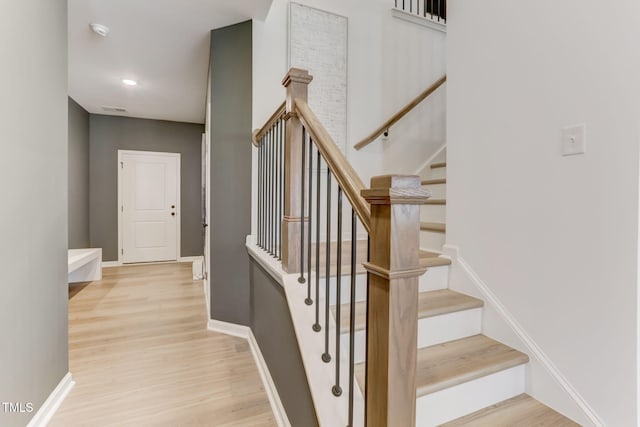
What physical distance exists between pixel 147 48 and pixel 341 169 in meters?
3.00

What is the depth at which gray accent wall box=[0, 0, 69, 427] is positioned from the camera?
133 cm

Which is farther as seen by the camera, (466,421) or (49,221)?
(49,221)

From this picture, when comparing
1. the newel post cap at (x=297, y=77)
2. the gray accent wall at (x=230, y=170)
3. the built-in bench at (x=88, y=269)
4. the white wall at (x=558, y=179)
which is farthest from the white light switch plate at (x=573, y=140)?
the built-in bench at (x=88, y=269)

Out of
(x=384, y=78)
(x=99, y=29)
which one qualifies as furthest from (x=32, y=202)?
(x=384, y=78)

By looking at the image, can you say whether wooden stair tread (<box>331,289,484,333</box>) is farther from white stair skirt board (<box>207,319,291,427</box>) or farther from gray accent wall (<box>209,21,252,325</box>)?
gray accent wall (<box>209,21,252,325</box>)

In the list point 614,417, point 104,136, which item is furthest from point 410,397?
point 104,136

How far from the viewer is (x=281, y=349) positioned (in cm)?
165

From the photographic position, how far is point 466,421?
1.28 m

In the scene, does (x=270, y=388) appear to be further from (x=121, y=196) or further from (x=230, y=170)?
(x=121, y=196)

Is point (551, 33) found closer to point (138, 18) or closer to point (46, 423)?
point (138, 18)

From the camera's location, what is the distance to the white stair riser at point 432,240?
2.21m

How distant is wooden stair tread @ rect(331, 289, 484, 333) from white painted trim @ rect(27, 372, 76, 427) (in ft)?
5.15

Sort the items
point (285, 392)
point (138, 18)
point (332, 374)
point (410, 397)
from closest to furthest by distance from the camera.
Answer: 1. point (410, 397)
2. point (332, 374)
3. point (285, 392)
4. point (138, 18)

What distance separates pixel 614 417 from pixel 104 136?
21.9ft
